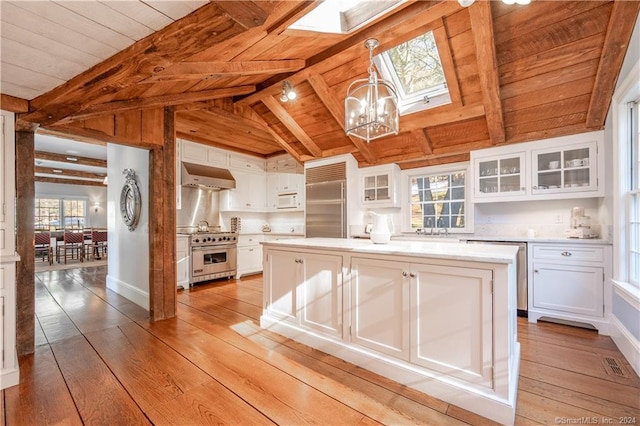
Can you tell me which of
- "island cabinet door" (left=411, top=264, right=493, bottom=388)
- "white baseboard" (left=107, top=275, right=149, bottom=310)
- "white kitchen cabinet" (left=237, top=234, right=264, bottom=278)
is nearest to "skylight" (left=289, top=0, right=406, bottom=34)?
"island cabinet door" (left=411, top=264, right=493, bottom=388)

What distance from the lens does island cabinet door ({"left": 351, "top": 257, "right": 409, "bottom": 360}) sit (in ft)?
6.43

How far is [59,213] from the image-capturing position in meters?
10.1

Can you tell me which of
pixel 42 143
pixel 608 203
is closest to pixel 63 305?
pixel 42 143

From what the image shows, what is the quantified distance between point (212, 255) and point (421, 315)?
4.05 m

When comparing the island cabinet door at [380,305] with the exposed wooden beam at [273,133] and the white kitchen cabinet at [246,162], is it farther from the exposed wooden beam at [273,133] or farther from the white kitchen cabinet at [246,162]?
the white kitchen cabinet at [246,162]

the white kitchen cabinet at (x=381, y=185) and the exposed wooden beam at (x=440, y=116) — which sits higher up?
the exposed wooden beam at (x=440, y=116)

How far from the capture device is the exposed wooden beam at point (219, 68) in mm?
2008

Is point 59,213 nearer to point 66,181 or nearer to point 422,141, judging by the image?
point 66,181

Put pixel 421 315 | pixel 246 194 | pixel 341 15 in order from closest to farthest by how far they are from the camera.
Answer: pixel 421 315 < pixel 341 15 < pixel 246 194

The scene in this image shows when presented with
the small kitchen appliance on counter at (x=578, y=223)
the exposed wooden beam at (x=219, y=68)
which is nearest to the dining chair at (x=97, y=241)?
the exposed wooden beam at (x=219, y=68)

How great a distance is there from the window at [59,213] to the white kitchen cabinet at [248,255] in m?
8.39

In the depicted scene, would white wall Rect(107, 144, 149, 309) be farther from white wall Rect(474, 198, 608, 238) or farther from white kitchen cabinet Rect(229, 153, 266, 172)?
white wall Rect(474, 198, 608, 238)

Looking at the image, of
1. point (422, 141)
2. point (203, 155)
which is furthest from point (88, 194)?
point (422, 141)

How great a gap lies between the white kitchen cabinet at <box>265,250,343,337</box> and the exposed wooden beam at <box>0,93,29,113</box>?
2242mm
